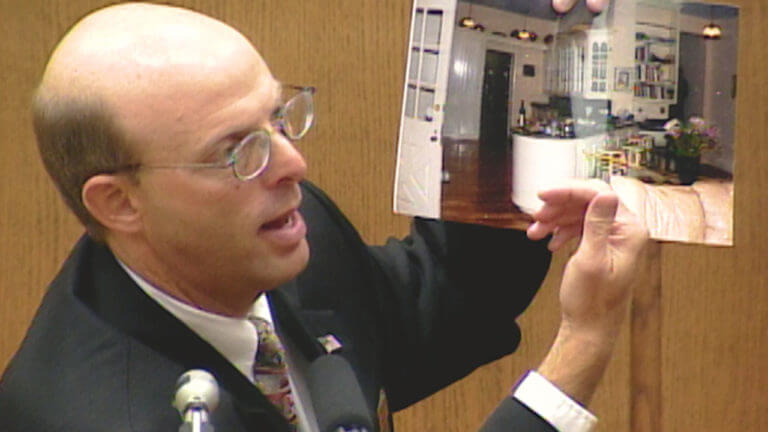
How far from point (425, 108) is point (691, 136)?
309mm

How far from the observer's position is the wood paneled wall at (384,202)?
209 cm

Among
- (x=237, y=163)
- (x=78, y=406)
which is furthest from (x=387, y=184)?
(x=78, y=406)

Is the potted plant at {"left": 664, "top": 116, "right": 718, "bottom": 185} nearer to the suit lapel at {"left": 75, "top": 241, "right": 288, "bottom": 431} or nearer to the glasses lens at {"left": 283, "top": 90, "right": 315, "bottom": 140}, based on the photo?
the glasses lens at {"left": 283, "top": 90, "right": 315, "bottom": 140}

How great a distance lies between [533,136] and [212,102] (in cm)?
37

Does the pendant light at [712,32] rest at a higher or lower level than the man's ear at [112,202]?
higher

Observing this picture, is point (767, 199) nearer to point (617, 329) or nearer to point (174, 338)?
point (617, 329)

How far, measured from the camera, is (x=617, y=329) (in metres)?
1.23

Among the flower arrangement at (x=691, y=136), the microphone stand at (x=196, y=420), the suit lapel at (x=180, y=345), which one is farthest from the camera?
the flower arrangement at (x=691, y=136)

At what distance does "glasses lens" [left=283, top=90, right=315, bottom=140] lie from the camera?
1.26 m

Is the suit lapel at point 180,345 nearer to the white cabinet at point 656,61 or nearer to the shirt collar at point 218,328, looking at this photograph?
the shirt collar at point 218,328

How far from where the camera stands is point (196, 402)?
0.88 m

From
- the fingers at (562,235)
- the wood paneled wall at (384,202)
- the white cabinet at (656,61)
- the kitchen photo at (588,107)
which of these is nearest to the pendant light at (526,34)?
the kitchen photo at (588,107)

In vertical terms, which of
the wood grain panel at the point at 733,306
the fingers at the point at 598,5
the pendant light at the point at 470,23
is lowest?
the wood grain panel at the point at 733,306

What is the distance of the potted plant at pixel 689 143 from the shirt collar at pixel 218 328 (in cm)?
51
